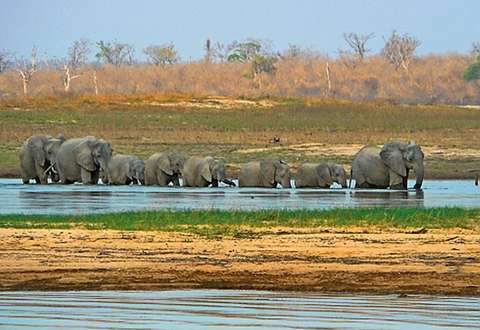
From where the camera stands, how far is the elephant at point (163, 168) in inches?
1468

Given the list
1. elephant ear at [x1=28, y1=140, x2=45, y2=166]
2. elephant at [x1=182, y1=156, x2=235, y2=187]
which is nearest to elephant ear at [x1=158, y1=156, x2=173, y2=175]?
elephant at [x1=182, y1=156, x2=235, y2=187]

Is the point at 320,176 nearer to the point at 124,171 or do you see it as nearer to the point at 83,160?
the point at 124,171

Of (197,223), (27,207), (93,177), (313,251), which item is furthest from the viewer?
(93,177)

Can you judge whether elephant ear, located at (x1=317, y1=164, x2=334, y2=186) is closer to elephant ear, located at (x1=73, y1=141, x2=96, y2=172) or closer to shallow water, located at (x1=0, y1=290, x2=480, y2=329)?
elephant ear, located at (x1=73, y1=141, x2=96, y2=172)

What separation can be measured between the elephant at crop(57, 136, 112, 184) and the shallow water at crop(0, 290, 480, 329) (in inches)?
1008

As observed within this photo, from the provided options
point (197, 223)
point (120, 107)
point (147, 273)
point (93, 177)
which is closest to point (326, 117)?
point (120, 107)

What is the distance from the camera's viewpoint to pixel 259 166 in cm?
3659

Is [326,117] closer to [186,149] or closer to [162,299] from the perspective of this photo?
[186,149]

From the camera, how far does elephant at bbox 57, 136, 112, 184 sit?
3753 centimetres

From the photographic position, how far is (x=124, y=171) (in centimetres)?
3756

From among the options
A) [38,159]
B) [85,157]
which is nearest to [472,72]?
[38,159]

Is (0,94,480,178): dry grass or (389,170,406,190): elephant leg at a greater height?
(0,94,480,178): dry grass

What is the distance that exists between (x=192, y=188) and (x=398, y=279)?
22736 mm

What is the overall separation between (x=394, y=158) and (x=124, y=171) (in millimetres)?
7495
